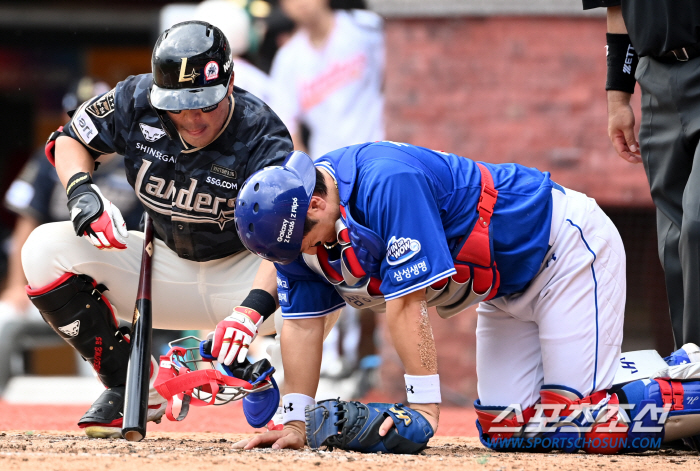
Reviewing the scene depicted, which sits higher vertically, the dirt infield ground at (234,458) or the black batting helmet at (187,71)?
the black batting helmet at (187,71)

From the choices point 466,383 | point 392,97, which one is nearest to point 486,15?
point 392,97

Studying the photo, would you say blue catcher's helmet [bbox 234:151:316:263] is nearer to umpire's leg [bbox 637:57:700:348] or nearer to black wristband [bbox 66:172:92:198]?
black wristband [bbox 66:172:92:198]

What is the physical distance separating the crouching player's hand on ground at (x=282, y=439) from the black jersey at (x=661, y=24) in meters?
2.12

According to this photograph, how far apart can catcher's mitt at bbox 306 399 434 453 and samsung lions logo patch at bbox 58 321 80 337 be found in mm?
1412

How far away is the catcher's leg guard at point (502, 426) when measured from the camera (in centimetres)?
397

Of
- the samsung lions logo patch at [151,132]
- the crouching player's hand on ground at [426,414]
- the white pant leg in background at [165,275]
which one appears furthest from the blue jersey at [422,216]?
the samsung lions logo patch at [151,132]

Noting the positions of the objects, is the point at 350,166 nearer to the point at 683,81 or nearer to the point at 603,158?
the point at 683,81

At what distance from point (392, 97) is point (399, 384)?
260 cm

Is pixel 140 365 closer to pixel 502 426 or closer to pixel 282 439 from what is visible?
pixel 282 439

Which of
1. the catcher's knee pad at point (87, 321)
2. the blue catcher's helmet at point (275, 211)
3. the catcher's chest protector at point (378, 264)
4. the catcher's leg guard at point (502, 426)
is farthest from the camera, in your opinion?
the catcher's knee pad at point (87, 321)

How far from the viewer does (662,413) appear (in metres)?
3.72

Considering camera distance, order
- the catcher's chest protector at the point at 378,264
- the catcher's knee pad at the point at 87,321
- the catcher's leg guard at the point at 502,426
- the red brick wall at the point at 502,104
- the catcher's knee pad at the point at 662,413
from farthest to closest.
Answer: the red brick wall at the point at 502,104 < the catcher's knee pad at the point at 87,321 < the catcher's leg guard at the point at 502,426 < the catcher's knee pad at the point at 662,413 < the catcher's chest protector at the point at 378,264

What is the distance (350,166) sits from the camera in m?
3.55

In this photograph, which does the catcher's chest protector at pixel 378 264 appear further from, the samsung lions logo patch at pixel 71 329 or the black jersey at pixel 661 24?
the samsung lions logo patch at pixel 71 329
